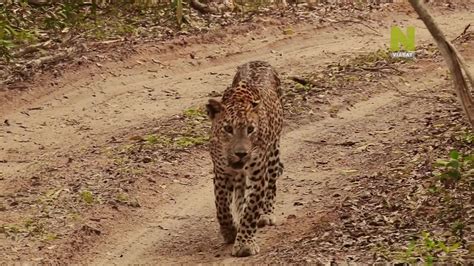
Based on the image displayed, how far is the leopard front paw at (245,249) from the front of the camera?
986 centimetres

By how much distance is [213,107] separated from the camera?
9.99 m

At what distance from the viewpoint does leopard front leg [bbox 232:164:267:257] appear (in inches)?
389

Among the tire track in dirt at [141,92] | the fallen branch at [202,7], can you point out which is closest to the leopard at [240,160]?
the tire track in dirt at [141,92]

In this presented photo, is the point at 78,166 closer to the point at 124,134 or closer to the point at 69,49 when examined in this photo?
the point at 124,134

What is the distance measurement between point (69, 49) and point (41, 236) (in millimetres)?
7937

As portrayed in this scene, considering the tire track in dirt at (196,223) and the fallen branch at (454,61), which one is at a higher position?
the fallen branch at (454,61)

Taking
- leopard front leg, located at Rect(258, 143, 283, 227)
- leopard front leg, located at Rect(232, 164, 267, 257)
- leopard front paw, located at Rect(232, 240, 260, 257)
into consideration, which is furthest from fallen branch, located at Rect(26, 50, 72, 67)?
leopard front paw, located at Rect(232, 240, 260, 257)

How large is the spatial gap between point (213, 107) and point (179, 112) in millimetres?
5686

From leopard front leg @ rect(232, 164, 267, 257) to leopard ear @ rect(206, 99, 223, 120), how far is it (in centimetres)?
66

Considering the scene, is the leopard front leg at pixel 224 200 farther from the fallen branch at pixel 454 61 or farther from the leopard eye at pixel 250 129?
the fallen branch at pixel 454 61

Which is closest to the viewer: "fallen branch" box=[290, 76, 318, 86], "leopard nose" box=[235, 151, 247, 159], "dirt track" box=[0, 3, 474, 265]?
"leopard nose" box=[235, 151, 247, 159]

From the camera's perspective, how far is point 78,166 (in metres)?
13.1

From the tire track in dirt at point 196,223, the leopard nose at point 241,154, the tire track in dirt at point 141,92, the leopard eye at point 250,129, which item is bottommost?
the tire track in dirt at point 141,92

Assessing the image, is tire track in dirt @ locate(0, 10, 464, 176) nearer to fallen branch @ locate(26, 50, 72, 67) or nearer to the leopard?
fallen branch @ locate(26, 50, 72, 67)
